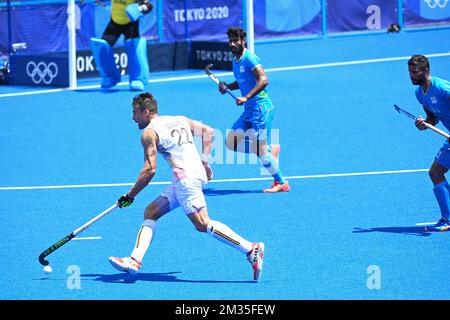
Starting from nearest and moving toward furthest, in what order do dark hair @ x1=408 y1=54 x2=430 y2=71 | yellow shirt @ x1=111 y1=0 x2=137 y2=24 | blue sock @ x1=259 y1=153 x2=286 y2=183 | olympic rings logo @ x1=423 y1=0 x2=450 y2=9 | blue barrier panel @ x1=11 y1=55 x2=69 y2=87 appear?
1. dark hair @ x1=408 y1=54 x2=430 y2=71
2. blue sock @ x1=259 y1=153 x2=286 y2=183
3. yellow shirt @ x1=111 y1=0 x2=137 y2=24
4. blue barrier panel @ x1=11 y1=55 x2=69 y2=87
5. olympic rings logo @ x1=423 y1=0 x2=450 y2=9

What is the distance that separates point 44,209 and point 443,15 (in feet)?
65.5

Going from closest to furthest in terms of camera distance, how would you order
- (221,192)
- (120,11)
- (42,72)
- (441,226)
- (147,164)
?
(147,164) → (441,226) → (221,192) → (120,11) → (42,72)

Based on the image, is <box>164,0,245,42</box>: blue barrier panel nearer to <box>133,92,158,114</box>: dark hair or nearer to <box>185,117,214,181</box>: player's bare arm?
<box>185,117,214,181</box>: player's bare arm

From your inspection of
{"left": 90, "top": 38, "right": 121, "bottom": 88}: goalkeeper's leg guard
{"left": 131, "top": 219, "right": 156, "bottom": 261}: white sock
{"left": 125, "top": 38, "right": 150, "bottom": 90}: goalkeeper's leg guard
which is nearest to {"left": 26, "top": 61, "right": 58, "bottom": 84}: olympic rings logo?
{"left": 90, "top": 38, "right": 121, "bottom": 88}: goalkeeper's leg guard

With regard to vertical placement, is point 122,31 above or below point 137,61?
above

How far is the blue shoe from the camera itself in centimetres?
1096

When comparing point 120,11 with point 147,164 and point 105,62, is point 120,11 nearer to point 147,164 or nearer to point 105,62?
point 105,62

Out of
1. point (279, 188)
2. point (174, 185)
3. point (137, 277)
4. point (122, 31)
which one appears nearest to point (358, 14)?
point (122, 31)

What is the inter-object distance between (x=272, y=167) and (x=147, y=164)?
13.1ft

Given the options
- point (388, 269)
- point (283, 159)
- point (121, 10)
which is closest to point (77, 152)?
point (283, 159)

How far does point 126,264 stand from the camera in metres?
9.27

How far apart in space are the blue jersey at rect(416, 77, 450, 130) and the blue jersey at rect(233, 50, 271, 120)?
105 inches

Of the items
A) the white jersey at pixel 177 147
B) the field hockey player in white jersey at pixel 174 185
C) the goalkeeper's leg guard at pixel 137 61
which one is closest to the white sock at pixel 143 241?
the field hockey player in white jersey at pixel 174 185

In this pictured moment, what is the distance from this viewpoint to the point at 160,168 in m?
15.0
